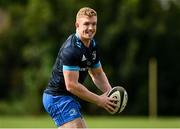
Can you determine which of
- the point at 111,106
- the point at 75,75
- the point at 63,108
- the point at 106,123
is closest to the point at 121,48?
the point at 106,123

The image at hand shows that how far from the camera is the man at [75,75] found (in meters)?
8.58

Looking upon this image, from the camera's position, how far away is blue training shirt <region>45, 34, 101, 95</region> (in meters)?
8.62

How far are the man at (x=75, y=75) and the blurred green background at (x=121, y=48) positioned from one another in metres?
22.6

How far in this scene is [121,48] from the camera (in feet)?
109

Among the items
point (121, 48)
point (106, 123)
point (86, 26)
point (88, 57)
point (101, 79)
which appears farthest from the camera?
point (121, 48)

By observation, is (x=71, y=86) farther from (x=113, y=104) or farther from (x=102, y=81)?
(x=102, y=81)

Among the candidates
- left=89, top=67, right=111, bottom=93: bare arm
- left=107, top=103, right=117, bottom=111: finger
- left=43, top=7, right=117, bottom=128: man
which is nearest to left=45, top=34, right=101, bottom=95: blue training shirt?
left=43, top=7, right=117, bottom=128: man

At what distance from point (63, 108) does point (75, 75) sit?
537mm

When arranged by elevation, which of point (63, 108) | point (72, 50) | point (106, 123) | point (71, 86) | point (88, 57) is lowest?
point (106, 123)

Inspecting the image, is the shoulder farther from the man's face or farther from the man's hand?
the man's hand

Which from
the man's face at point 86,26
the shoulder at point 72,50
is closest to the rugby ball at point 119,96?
the shoulder at point 72,50

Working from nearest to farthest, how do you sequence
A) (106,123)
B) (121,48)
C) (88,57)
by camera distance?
(88,57) < (106,123) < (121,48)

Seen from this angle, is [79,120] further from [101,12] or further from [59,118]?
[101,12]

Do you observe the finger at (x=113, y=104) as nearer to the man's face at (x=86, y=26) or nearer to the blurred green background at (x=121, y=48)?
the man's face at (x=86, y=26)
